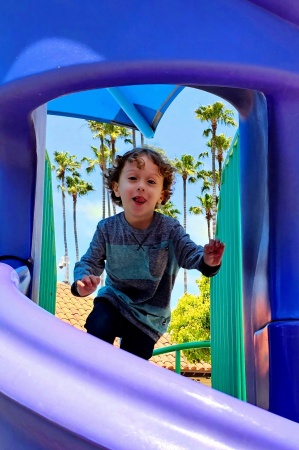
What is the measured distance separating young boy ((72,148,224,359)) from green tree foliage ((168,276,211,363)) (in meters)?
9.33

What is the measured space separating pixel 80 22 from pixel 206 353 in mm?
10409

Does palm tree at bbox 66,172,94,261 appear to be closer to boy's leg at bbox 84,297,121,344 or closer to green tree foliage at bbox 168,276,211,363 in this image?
green tree foliage at bbox 168,276,211,363

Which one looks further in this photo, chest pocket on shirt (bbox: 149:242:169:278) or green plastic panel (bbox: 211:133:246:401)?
chest pocket on shirt (bbox: 149:242:169:278)

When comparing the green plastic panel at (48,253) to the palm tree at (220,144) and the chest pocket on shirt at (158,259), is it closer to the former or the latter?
the chest pocket on shirt at (158,259)

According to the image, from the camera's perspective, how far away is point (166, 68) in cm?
95

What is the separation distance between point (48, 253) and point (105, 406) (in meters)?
1.53

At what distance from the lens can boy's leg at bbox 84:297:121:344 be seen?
181cm

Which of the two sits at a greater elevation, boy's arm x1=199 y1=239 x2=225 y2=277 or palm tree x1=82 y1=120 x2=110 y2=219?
palm tree x1=82 y1=120 x2=110 y2=219

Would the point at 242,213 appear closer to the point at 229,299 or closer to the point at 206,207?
the point at 229,299

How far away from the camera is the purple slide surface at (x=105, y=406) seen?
1.90 ft

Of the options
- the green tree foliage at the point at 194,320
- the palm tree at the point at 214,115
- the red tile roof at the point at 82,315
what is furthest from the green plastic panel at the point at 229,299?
the palm tree at the point at 214,115

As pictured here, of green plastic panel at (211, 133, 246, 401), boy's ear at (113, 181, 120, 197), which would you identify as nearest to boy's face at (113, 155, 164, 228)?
boy's ear at (113, 181, 120, 197)

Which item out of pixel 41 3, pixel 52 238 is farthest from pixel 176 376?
pixel 52 238

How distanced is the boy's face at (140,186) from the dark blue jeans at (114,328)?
0.34 meters
